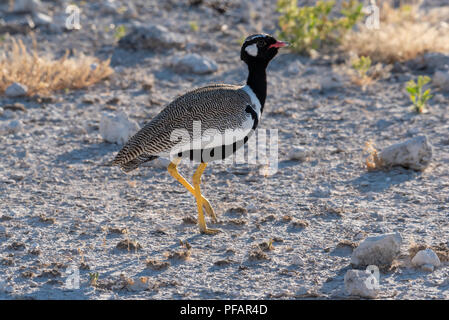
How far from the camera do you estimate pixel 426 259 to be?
17.1 feet

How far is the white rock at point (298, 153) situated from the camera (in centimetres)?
768

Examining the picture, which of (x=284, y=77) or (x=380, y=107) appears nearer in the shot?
(x=380, y=107)

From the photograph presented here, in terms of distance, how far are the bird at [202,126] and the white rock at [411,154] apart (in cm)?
178

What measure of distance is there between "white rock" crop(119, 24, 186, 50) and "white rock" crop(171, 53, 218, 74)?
3.12 feet

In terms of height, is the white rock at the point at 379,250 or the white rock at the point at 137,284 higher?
the white rock at the point at 379,250

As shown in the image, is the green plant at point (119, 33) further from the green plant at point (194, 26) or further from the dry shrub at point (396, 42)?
the dry shrub at point (396, 42)


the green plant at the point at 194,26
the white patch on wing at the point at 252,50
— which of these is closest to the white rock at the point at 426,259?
the white patch on wing at the point at 252,50

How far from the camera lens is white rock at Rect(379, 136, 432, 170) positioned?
715cm

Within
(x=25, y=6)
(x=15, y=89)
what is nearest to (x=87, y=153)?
(x=15, y=89)

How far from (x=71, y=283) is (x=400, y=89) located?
6340mm

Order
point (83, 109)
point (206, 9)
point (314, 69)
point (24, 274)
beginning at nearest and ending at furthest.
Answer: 1. point (24, 274)
2. point (83, 109)
3. point (314, 69)
4. point (206, 9)

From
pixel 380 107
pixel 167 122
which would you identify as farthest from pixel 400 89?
pixel 167 122

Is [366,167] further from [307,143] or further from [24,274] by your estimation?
[24,274]

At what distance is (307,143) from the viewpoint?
826 centimetres
